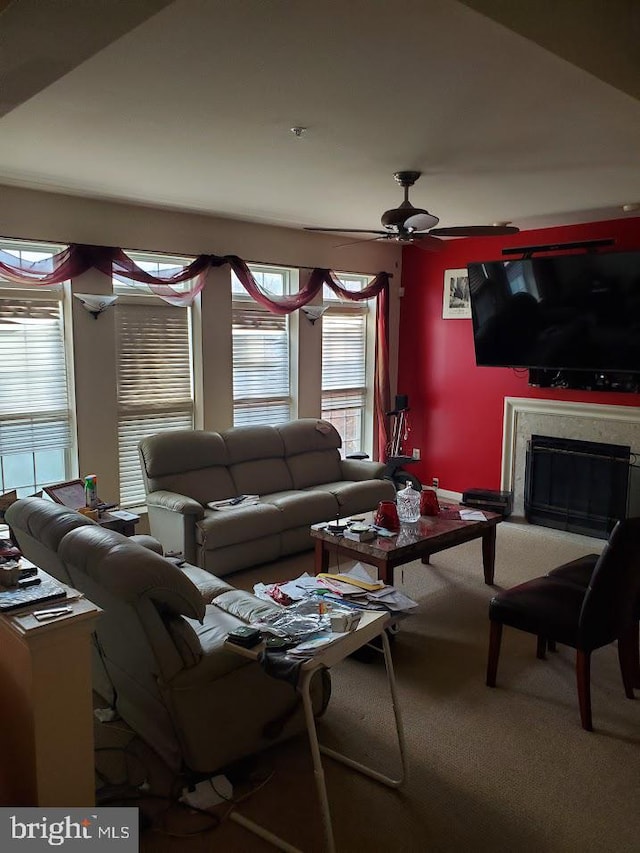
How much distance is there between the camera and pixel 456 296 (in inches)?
257

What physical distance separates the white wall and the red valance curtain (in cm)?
11

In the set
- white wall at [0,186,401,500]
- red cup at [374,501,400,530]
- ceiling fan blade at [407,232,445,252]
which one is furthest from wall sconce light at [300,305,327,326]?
red cup at [374,501,400,530]

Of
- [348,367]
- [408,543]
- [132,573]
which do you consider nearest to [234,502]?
[408,543]

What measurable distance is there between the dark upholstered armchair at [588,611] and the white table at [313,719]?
864 mm

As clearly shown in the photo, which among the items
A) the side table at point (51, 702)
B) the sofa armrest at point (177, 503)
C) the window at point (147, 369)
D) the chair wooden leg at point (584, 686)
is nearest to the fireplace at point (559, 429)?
the chair wooden leg at point (584, 686)

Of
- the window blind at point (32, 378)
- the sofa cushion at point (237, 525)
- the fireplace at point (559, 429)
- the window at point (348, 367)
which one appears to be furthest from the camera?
the window at point (348, 367)

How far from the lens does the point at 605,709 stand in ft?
9.87

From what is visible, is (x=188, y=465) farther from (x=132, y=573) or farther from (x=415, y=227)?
(x=132, y=573)

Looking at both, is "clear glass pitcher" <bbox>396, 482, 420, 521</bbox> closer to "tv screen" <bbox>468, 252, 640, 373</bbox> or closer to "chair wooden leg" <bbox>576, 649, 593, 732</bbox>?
"chair wooden leg" <bbox>576, 649, 593, 732</bbox>

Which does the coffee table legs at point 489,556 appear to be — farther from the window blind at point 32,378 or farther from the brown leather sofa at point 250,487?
the window blind at point 32,378

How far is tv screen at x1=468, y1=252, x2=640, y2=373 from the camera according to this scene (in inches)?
192

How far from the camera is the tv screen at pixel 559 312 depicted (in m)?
4.87

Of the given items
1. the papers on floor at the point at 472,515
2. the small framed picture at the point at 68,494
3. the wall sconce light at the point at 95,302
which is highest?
the wall sconce light at the point at 95,302

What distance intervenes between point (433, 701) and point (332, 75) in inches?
108
